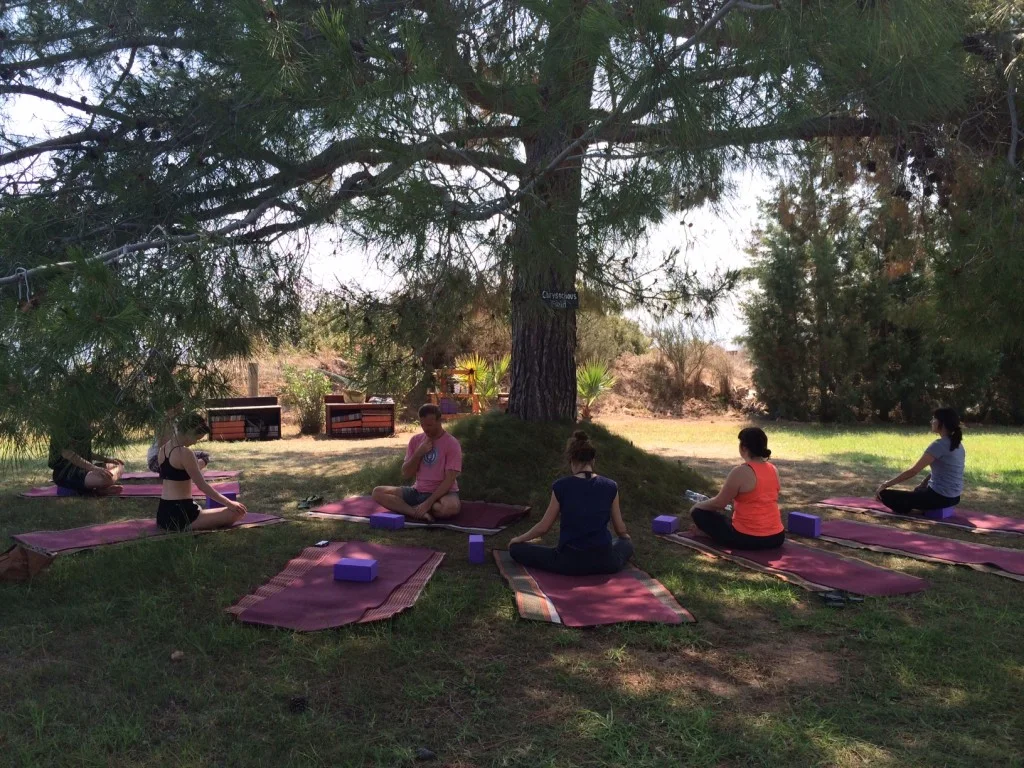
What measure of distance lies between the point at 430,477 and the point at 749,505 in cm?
235

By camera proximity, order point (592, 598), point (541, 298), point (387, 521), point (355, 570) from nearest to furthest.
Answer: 1. point (592, 598)
2. point (355, 570)
3. point (541, 298)
4. point (387, 521)

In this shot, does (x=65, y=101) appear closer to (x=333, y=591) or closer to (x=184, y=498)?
(x=184, y=498)

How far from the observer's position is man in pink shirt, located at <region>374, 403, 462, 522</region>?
5.79 m

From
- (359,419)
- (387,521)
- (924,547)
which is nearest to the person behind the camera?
(924,547)

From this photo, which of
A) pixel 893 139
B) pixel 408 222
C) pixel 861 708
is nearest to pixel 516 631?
pixel 861 708

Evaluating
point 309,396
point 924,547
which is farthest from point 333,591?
point 309,396

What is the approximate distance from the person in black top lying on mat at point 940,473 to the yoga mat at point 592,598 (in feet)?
9.79

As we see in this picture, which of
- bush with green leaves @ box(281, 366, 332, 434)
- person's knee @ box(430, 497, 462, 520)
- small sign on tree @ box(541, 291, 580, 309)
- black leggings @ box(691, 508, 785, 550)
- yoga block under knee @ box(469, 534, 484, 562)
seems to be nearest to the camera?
yoga block under knee @ box(469, 534, 484, 562)

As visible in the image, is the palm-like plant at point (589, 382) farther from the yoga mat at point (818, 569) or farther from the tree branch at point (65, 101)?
the tree branch at point (65, 101)

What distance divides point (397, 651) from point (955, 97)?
13.4 ft

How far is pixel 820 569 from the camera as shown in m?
4.61

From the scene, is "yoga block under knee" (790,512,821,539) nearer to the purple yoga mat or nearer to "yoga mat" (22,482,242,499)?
the purple yoga mat

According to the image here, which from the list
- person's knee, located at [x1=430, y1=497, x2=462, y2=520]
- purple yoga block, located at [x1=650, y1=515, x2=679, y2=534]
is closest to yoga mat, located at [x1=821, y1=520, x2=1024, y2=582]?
purple yoga block, located at [x1=650, y1=515, x2=679, y2=534]

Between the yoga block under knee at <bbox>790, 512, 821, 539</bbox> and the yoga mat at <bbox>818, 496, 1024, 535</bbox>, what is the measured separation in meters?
1.17
